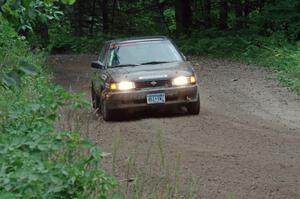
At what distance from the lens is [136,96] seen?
43.0ft

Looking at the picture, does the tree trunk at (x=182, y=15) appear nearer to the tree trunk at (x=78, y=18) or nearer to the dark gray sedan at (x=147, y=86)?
the tree trunk at (x=78, y=18)

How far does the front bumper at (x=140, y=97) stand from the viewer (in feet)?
43.0

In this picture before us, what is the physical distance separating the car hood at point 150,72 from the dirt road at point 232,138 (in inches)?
32.6

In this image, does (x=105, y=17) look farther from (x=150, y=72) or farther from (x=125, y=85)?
(x=125, y=85)

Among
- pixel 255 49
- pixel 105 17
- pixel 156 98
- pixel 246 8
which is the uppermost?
pixel 156 98

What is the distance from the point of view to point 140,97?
1311 centimetres

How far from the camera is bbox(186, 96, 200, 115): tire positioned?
1336 cm

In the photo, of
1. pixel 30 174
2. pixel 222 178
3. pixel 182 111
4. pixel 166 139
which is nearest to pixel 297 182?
pixel 222 178

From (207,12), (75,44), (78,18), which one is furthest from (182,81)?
(78,18)

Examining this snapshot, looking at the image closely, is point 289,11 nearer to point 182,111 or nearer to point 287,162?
point 182,111

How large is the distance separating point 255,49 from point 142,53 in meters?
12.5

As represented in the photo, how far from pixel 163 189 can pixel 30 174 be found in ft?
7.32

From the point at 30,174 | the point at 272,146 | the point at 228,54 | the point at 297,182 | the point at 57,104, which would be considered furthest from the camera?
the point at 228,54

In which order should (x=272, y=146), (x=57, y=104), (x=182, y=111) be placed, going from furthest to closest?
(x=182, y=111), (x=272, y=146), (x=57, y=104)
